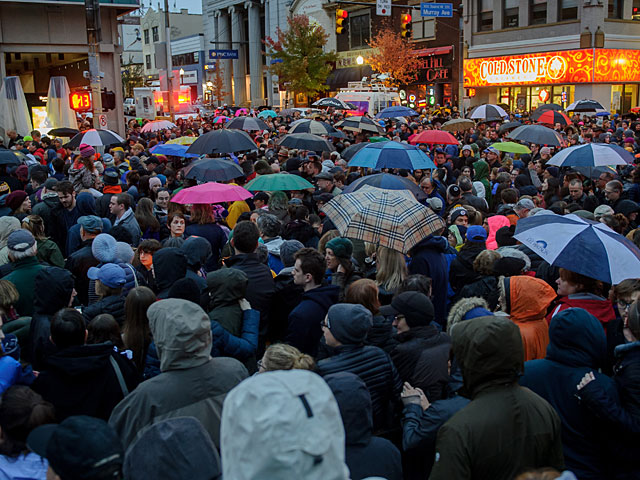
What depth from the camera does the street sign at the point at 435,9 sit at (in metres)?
29.4

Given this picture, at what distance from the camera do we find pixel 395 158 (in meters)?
9.82

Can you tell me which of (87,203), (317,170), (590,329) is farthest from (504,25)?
(590,329)

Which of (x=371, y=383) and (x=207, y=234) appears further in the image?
(x=207, y=234)

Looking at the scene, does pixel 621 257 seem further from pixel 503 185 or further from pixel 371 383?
pixel 503 185

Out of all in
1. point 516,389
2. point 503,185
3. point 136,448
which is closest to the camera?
point 136,448

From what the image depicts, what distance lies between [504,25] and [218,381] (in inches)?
1656

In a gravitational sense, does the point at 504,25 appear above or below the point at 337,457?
above

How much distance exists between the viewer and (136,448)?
2410mm

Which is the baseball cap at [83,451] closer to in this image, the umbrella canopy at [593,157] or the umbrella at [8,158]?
the umbrella canopy at [593,157]

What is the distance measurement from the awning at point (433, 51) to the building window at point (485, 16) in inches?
133

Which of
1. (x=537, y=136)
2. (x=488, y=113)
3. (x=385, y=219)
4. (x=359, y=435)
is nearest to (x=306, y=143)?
(x=537, y=136)

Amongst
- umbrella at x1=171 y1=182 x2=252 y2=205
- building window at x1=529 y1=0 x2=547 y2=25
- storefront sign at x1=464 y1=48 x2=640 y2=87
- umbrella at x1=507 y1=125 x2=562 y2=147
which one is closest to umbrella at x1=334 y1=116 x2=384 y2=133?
umbrella at x1=507 y1=125 x2=562 y2=147

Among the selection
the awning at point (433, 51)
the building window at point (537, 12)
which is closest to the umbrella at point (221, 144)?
the building window at point (537, 12)

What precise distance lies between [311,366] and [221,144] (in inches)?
341
